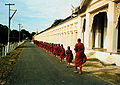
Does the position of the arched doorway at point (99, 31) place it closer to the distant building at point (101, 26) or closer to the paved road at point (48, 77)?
the distant building at point (101, 26)

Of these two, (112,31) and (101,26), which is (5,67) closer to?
(112,31)

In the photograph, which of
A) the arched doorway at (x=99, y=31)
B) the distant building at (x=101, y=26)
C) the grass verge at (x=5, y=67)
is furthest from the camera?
the arched doorway at (x=99, y=31)

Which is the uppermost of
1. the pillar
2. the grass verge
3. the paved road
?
the pillar

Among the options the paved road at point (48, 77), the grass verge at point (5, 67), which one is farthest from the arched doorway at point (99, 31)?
the grass verge at point (5, 67)

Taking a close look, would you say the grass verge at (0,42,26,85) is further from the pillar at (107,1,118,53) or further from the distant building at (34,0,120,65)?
the pillar at (107,1,118,53)

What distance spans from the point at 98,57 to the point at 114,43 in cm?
199

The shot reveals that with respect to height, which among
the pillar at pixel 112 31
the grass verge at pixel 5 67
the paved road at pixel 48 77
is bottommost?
the paved road at pixel 48 77

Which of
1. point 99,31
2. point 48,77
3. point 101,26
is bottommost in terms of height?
point 48,77

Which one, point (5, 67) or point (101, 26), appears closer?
point (5, 67)

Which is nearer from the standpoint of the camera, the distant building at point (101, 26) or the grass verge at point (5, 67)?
the grass verge at point (5, 67)

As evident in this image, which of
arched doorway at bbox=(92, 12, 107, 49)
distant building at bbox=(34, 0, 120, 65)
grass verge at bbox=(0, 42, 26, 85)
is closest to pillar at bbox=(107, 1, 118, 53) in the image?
distant building at bbox=(34, 0, 120, 65)

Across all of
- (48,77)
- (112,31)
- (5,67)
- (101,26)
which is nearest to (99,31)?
(101,26)

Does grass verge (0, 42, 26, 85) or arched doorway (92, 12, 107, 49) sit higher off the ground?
arched doorway (92, 12, 107, 49)

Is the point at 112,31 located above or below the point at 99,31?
below
